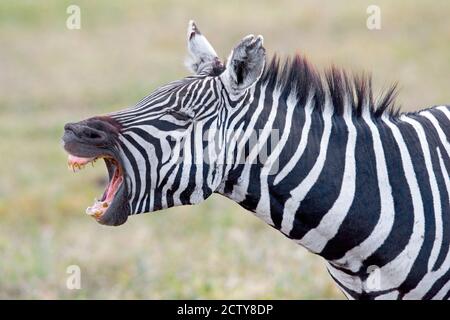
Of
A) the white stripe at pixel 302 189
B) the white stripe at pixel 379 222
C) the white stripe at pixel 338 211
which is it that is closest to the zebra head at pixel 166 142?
the white stripe at pixel 302 189

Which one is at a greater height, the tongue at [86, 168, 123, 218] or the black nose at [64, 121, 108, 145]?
the black nose at [64, 121, 108, 145]

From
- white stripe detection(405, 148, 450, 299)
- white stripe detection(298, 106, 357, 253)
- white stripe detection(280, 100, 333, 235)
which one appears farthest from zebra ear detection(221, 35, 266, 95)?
white stripe detection(405, 148, 450, 299)

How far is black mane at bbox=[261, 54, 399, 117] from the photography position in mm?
5039

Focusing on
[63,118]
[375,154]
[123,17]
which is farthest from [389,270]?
[123,17]

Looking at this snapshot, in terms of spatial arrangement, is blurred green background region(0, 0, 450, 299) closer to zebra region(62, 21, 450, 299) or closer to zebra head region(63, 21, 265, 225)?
zebra region(62, 21, 450, 299)

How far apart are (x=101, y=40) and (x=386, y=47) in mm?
8111

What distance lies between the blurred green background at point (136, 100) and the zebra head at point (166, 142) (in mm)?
1017

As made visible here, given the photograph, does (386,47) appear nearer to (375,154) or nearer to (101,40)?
(101,40)

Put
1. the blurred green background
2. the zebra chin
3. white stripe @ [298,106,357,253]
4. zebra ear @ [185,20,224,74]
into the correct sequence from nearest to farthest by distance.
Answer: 1. the zebra chin
2. white stripe @ [298,106,357,253]
3. zebra ear @ [185,20,224,74]
4. the blurred green background

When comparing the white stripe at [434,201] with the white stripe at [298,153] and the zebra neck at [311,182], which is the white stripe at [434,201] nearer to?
the zebra neck at [311,182]

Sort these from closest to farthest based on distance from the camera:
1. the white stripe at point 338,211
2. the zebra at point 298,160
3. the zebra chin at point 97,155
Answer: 1. the zebra chin at point 97,155
2. the zebra at point 298,160
3. the white stripe at point 338,211

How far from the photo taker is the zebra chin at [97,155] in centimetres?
461
